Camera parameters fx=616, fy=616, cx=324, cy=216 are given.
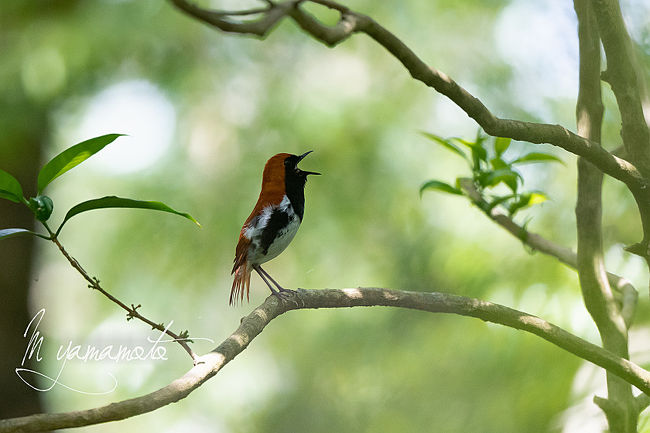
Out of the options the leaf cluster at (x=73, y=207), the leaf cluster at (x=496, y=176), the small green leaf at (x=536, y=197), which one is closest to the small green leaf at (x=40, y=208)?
the leaf cluster at (x=73, y=207)

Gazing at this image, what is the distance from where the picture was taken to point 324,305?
0.66 meters

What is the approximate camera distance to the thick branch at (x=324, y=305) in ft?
1.15

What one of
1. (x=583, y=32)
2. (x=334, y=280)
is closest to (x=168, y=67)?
(x=334, y=280)

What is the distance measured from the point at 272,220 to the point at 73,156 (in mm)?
272

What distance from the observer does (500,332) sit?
152 centimetres

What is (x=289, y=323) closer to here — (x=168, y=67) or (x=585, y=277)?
(x=168, y=67)

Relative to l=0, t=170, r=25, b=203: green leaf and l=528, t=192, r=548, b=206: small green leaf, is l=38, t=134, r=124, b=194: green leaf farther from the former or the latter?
l=528, t=192, r=548, b=206: small green leaf

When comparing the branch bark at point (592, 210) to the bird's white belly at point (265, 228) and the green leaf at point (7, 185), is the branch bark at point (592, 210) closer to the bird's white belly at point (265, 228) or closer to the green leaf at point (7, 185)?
the bird's white belly at point (265, 228)

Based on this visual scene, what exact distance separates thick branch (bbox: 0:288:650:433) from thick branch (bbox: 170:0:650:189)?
16 centimetres

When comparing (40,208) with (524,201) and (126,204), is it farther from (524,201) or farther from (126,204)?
(524,201)

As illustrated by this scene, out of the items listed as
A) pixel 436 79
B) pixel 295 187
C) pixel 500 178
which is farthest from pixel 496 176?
pixel 436 79

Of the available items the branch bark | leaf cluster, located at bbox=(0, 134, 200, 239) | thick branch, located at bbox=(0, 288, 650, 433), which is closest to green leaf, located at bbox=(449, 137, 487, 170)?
the branch bark

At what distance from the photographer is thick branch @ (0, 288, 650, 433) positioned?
1.15 ft

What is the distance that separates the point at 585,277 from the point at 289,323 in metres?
1.38
